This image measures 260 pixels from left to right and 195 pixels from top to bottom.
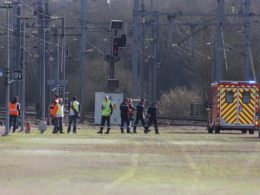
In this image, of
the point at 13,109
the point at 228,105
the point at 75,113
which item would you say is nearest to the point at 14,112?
the point at 13,109

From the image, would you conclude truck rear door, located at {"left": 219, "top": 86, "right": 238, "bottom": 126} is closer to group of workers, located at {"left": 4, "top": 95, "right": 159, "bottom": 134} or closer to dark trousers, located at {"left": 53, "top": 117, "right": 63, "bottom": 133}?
group of workers, located at {"left": 4, "top": 95, "right": 159, "bottom": 134}

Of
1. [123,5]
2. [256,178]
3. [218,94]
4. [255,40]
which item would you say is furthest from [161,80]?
[256,178]

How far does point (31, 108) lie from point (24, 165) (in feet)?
238

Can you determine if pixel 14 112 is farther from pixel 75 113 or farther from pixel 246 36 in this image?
pixel 246 36

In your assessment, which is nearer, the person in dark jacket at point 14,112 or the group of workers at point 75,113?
the group of workers at point 75,113

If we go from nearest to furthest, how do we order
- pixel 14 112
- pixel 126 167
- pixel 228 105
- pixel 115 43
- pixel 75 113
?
pixel 126 167 → pixel 14 112 → pixel 75 113 → pixel 228 105 → pixel 115 43

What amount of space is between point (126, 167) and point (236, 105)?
→ 74.7 ft

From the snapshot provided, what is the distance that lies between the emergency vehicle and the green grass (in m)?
12.7

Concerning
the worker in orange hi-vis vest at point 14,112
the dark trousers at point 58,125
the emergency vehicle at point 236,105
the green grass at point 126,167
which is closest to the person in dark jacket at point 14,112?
the worker in orange hi-vis vest at point 14,112

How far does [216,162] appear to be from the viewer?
67.7 feet

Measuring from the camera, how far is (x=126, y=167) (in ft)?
62.6

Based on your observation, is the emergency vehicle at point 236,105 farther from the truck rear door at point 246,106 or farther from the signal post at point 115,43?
the signal post at point 115,43

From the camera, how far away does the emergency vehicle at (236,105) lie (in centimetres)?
4112

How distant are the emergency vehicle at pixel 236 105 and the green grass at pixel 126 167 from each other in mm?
12714
